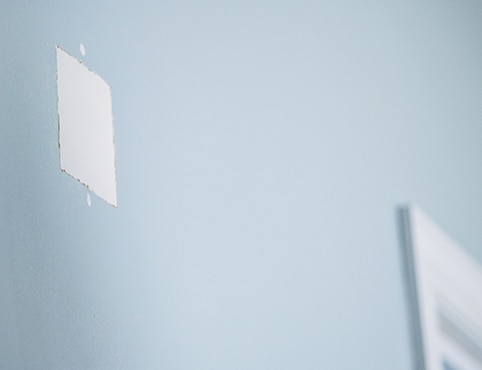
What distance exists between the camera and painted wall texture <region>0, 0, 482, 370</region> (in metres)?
0.62

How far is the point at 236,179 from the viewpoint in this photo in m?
1.23

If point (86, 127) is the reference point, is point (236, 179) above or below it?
above

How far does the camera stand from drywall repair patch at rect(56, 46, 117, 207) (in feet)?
2.21

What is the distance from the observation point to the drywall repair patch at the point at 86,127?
2.21 feet

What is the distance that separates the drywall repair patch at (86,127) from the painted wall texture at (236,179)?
0.05 ft

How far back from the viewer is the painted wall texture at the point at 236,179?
620mm

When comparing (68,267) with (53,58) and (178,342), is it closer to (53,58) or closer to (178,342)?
(53,58)

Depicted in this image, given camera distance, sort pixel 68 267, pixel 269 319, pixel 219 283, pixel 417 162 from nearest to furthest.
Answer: pixel 68 267
pixel 219 283
pixel 269 319
pixel 417 162

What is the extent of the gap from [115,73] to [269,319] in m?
0.50

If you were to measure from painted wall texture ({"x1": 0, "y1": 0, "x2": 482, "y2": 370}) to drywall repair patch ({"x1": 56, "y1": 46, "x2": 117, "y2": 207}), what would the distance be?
0.02 metres

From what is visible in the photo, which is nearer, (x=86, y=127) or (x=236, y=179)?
(x=86, y=127)

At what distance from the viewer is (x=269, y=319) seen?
1.23m

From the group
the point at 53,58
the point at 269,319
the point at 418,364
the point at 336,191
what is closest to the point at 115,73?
the point at 53,58

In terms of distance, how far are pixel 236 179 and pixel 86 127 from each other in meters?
0.52
